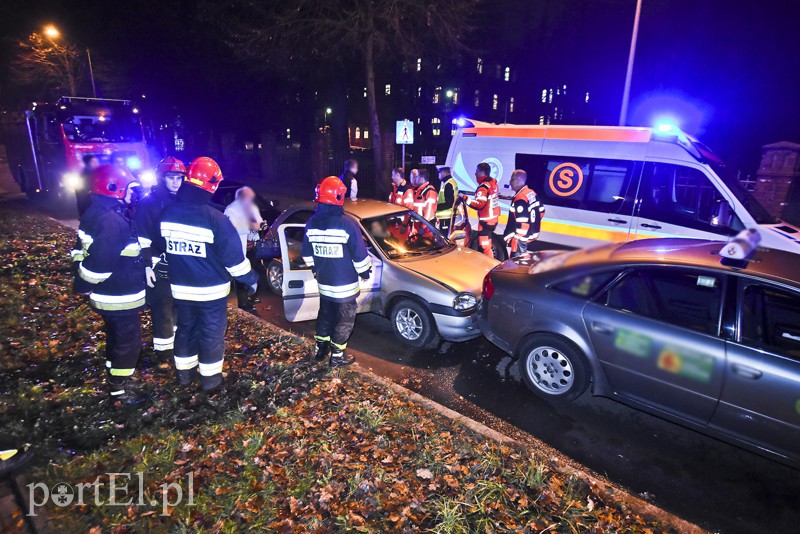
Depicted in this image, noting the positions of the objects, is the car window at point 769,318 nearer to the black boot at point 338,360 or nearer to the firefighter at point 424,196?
the black boot at point 338,360

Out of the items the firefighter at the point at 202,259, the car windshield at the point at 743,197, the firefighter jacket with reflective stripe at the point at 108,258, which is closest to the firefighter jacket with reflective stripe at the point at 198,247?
the firefighter at the point at 202,259

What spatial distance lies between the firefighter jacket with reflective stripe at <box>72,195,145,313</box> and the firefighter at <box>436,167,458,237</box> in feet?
18.3

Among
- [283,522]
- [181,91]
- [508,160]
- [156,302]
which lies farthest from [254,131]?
[283,522]

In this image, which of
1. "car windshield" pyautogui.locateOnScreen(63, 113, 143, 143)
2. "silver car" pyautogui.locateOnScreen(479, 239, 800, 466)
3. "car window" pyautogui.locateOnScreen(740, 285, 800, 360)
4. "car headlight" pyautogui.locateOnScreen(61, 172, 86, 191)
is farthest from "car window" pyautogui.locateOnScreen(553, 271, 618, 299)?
"car windshield" pyautogui.locateOnScreen(63, 113, 143, 143)

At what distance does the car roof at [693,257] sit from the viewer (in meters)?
3.40

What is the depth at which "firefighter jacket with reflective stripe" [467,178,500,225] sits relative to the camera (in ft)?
24.2

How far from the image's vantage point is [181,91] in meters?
28.8

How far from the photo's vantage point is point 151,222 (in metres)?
4.69

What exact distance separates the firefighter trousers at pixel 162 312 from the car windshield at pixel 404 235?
2.39 m

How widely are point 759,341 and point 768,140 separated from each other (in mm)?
29088

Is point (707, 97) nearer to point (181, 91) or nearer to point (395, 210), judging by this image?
point (395, 210)

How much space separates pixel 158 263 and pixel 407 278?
8.50 feet

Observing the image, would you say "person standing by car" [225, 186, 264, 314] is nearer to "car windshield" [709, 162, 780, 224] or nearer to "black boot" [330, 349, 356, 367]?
"black boot" [330, 349, 356, 367]

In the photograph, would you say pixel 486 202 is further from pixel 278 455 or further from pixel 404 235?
pixel 278 455
